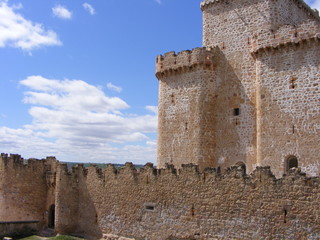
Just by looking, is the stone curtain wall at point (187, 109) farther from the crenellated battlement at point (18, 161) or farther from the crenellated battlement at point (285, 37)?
the crenellated battlement at point (18, 161)

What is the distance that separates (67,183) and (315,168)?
11798 millimetres

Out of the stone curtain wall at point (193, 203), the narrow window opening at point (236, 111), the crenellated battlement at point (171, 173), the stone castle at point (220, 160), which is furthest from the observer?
the narrow window opening at point (236, 111)

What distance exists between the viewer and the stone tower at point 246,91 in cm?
1945

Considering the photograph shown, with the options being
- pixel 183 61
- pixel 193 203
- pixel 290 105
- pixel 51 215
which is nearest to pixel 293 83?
pixel 290 105

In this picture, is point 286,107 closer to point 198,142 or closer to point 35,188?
point 198,142

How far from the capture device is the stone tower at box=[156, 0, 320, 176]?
19.5 m

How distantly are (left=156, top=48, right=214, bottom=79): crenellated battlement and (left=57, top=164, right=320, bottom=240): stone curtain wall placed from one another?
7.82 meters

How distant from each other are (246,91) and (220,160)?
3.98 meters

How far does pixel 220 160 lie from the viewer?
23.0 metres

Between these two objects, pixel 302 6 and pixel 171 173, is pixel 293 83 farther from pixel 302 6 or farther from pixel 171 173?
pixel 171 173

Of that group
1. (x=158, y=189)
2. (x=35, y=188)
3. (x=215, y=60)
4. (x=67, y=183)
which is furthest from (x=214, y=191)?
(x=35, y=188)

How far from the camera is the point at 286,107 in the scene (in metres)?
19.9

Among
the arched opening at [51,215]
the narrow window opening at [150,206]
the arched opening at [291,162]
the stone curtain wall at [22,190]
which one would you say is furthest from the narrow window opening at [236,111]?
the arched opening at [51,215]

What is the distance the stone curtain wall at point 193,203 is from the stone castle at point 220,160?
37 mm
